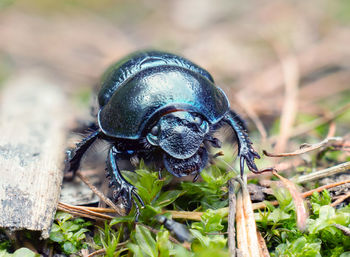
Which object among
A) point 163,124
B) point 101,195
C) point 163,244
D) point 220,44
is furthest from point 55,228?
point 220,44

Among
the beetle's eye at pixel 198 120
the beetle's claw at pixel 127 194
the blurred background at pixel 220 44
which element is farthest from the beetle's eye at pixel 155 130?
the blurred background at pixel 220 44

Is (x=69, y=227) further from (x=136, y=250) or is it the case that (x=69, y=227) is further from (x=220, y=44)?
(x=220, y=44)

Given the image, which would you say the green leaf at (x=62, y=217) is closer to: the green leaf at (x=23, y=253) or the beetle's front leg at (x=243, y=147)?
the green leaf at (x=23, y=253)

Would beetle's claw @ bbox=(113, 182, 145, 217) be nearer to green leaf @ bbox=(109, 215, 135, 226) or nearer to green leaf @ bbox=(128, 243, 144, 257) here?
green leaf @ bbox=(109, 215, 135, 226)

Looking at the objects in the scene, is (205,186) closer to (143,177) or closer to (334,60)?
(143,177)

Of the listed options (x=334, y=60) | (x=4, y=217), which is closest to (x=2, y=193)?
(x=4, y=217)

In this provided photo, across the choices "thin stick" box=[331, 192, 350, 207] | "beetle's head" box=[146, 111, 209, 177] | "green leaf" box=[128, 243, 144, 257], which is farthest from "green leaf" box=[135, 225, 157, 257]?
"thin stick" box=[331, 192, 350, 207]

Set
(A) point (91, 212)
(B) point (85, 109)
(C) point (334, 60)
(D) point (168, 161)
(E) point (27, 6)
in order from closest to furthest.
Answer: (D) point (168, 161) → (A) point (91, 212) → (B) point (85, 109) → (C) point (334, 60) → (E) point (27, 6)
